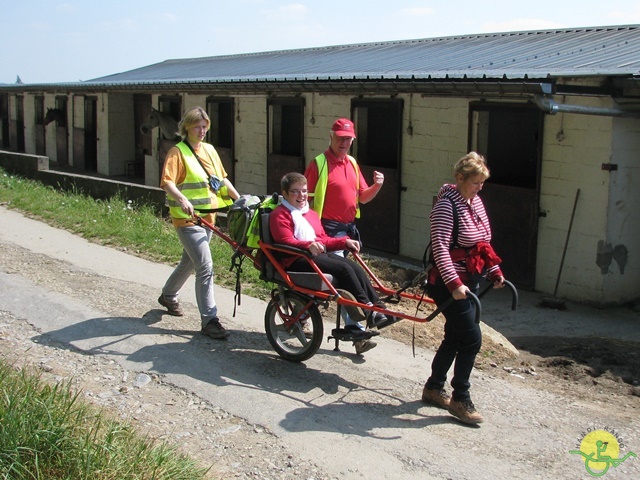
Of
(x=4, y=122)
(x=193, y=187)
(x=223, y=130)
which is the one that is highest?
(x=4, y=122)

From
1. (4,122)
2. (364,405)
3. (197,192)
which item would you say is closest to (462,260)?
(364,405)

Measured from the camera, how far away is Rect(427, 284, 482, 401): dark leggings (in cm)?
513

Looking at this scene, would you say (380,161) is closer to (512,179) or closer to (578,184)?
(512,179)

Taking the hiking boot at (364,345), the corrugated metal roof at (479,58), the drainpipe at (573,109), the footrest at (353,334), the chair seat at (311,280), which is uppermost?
the corrugated metal roof at (479,58)

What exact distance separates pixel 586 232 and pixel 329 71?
655 cm

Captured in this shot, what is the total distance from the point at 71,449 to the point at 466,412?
8.20 ft

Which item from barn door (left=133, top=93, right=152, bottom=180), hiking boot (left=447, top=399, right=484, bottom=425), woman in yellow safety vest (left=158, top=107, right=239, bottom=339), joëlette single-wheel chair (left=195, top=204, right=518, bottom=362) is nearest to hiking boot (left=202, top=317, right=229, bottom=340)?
woman in yellow safety vest (left=158, top=107, right=239, bottom=339)

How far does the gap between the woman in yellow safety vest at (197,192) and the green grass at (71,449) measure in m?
2.30

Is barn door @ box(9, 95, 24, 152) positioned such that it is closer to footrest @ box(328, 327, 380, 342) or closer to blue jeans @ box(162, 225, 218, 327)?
blue jeans @ box(162, 225, 218, 327)

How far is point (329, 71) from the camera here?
46.6 feet

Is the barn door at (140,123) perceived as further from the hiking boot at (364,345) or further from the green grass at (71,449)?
the green grass at (71,449)

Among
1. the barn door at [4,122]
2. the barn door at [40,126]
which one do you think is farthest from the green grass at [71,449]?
the barn door at [4,122]

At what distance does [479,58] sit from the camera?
40.4 feet

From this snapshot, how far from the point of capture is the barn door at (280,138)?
569 inches
